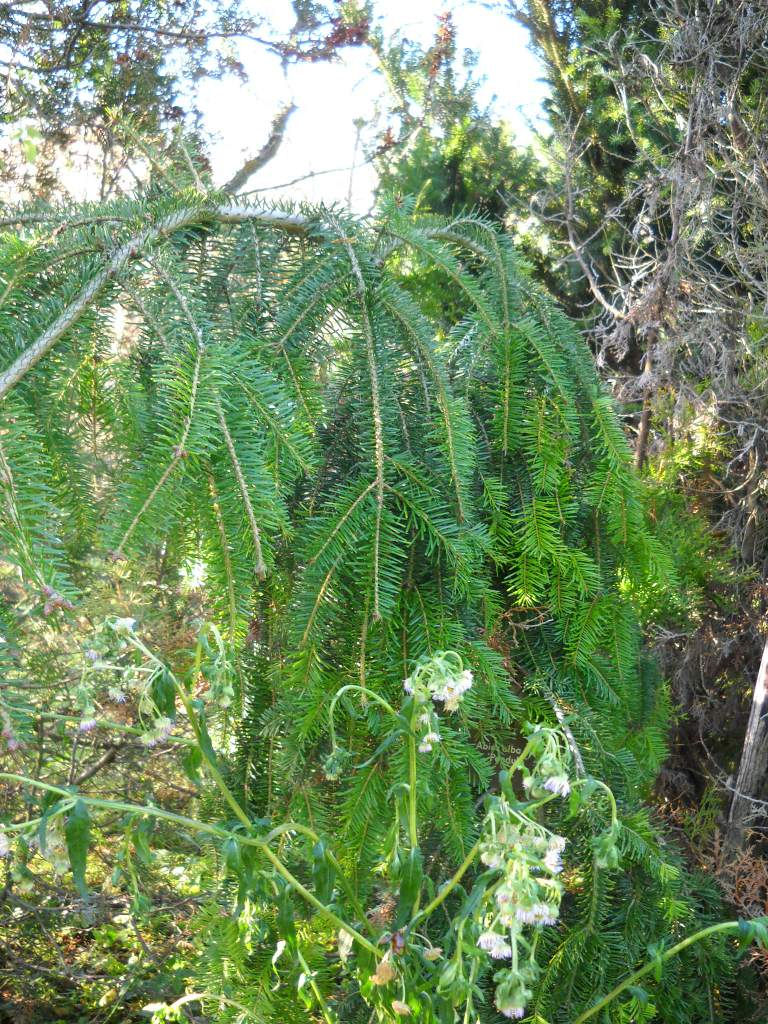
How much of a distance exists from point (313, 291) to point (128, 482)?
0.29 metres

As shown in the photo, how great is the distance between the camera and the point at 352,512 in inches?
34.3

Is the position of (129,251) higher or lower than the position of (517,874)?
higher

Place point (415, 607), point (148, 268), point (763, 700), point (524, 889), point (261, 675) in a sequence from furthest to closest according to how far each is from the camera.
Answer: point (763, 700), point (261, 675), point (415, 607), point (148, 268), point (524, 889)

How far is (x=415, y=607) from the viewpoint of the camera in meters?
0.95

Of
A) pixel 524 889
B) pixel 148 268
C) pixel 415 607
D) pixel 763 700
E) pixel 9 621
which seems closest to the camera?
pixel 524 889

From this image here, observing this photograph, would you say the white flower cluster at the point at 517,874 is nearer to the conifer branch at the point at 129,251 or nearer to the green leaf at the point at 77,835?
the green leaf at the point at 77,835

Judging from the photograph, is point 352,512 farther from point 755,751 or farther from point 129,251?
point 755,751

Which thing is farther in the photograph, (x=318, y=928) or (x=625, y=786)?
(x=625, y=786)

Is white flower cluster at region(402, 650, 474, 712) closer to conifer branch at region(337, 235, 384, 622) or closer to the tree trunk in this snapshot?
conifer branch at region(337, 235, 384, 622)

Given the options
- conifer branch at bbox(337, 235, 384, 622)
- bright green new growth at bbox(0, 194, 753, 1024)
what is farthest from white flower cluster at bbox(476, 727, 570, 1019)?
conifer branch at bbox(337, 235, 384, 622)

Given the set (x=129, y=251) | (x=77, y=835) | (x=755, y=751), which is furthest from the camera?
(x=755, y=751)

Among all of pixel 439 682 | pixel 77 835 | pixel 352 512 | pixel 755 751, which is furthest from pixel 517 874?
pixel 755 751

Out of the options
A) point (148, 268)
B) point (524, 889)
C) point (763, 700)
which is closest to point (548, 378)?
point (148, 268)

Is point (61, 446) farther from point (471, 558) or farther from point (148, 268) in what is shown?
point (471, 558)
